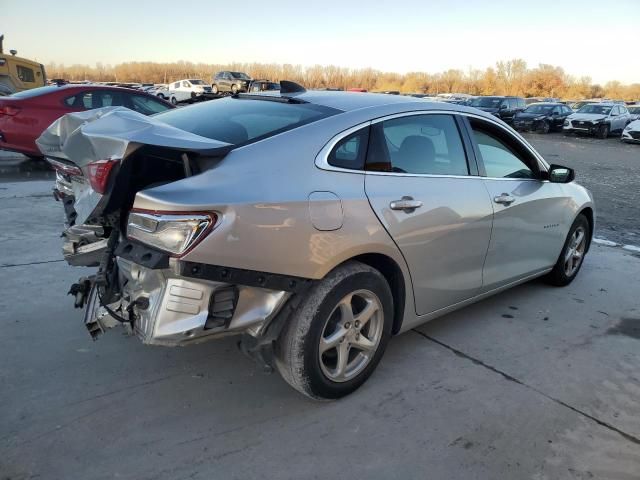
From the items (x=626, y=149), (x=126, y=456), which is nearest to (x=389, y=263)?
(x=126, y=456)

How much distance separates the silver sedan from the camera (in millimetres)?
2285

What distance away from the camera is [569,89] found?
69938 millimetres

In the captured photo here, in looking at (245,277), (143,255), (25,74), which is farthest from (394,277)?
(25,74)

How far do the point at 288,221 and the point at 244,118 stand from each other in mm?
920

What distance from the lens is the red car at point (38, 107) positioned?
353 inches

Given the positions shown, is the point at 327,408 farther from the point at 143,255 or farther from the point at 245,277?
the point at 143,255

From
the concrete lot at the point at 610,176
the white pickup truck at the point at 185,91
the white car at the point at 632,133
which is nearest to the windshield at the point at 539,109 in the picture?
the concrete lot at the point at 610,176

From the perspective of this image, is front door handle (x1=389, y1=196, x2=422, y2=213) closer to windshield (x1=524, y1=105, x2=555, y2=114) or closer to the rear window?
the rear window

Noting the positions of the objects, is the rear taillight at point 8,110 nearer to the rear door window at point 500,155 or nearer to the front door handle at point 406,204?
the rear door window at point 500,155

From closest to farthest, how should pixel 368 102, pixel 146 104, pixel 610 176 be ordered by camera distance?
pixel 368 102 < pixel 146 104 < pixel 610 176

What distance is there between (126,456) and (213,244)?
42.5 inches

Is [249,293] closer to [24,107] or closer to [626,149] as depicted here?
[24,107]

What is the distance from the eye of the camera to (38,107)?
9.09m

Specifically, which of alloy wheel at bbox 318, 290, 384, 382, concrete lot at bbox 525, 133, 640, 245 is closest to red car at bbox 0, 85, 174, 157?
alloy wheel at bbox 318, 290, 384, 382
